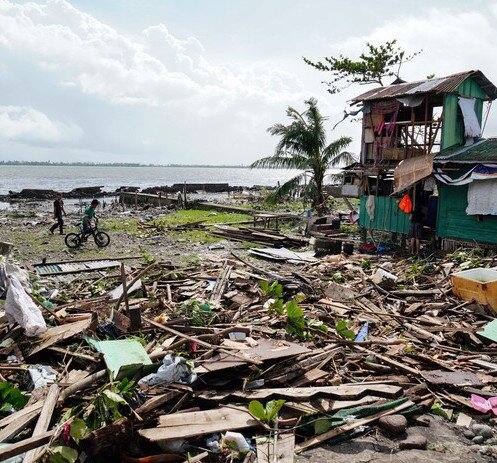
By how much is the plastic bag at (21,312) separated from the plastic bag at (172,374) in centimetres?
248

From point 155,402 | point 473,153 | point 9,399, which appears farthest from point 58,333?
point 473,153

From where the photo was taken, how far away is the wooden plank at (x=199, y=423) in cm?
439

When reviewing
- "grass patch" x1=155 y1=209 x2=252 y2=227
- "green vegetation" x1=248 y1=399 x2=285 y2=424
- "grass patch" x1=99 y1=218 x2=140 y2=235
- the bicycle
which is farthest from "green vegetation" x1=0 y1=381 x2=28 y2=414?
"grass patch" x1=155 y1=209 x2=252 y2=227

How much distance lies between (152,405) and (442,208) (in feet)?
48.7

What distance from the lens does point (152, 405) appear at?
4.72 meters

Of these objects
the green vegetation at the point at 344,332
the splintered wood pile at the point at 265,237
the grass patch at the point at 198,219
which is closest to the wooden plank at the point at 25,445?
the green vegetation at the point at 344,332

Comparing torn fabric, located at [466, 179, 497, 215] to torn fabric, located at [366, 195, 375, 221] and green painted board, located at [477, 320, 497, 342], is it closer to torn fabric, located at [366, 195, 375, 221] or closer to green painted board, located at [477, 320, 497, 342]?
torn fabric, located at [366, 195, 375, 221]

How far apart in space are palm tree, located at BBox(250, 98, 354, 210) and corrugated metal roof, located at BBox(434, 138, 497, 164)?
23.5ft

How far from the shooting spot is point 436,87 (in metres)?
16.5

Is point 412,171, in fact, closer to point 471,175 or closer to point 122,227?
point 471,175

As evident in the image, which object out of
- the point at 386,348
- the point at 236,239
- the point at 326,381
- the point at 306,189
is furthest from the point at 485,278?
the point at 306,189

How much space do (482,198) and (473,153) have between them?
1.77m

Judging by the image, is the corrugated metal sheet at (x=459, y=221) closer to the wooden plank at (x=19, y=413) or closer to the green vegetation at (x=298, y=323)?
the green vegetation at (x=298, y=323)

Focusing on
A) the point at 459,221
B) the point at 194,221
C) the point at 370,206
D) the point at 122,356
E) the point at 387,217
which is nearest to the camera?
the point at 122,356
